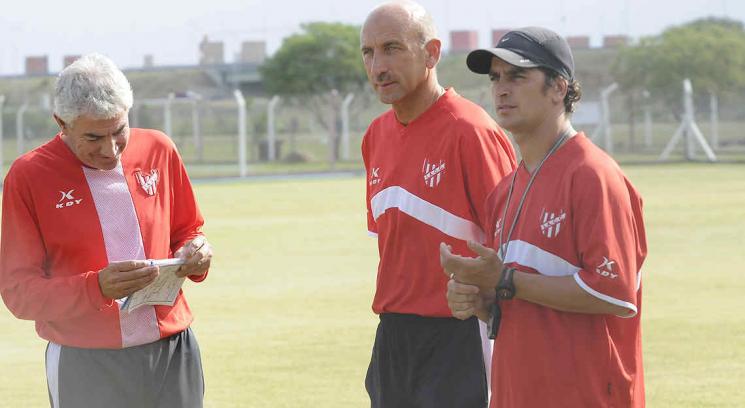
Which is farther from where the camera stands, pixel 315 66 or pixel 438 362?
pixel 315 66

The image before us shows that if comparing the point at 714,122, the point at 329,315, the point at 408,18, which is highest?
the point at 408,18

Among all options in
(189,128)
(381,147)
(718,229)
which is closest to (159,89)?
(189,128)

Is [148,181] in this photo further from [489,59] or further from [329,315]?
[329,315]

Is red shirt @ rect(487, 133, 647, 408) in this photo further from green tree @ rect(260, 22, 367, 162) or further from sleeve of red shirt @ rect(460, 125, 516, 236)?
green tree @ rect(260, 22, 367, 162)

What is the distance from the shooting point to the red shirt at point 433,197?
5598mm

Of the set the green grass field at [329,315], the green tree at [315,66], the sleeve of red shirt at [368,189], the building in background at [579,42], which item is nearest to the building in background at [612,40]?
the building in background at [579,42]

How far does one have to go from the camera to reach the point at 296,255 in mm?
17812

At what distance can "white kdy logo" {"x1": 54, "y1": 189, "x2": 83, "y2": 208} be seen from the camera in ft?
17.0

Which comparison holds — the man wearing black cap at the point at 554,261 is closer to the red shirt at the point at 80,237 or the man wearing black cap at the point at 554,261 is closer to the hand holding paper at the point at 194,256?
the hand holding paper at the point at 194,256

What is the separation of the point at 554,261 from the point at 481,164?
48.5 inches

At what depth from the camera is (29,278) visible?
201 inches

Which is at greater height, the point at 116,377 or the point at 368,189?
the point at 368,189

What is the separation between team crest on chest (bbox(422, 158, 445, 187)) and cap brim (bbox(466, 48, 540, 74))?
889mm

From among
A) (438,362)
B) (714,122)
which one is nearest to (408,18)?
(438,362)
